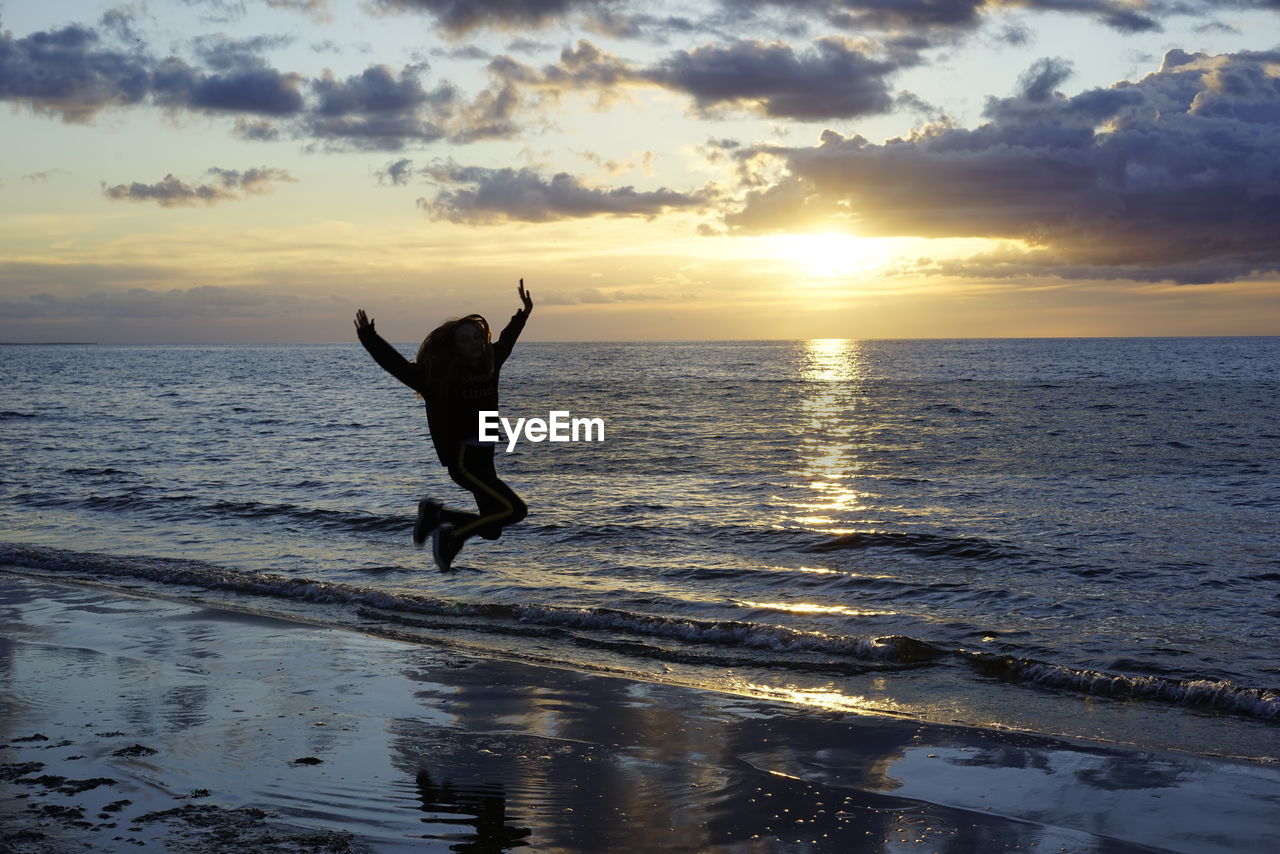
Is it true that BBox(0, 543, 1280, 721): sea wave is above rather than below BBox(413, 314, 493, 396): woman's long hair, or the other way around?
below

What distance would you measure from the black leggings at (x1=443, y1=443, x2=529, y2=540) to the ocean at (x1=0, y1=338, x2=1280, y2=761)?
9.65ft

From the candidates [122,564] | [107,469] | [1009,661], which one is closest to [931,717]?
[1009,661]

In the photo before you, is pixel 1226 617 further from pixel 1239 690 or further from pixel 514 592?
pixel 514 592

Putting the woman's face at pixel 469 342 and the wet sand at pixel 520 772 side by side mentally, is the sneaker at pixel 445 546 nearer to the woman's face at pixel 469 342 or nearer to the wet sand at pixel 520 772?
the wet sand at pixel 520 772

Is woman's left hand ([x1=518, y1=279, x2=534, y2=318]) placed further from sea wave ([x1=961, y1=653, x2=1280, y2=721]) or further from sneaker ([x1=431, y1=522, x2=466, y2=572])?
sea wave ([x1=961, y1=653, x2=1280, y2=721])

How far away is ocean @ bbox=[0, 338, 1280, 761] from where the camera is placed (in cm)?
1109

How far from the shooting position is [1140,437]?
43.4 m

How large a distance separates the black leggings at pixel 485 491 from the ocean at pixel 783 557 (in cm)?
294

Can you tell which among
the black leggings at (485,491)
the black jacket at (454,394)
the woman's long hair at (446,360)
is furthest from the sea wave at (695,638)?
the woman's long hair at (446,360)

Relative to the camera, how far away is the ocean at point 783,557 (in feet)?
36.4

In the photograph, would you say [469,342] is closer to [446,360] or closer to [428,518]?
[446,360]

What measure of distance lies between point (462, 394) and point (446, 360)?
0.33 metres

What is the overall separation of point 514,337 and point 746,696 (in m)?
4.10

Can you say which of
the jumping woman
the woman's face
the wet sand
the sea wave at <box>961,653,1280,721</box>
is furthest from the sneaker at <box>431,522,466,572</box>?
the sea wave at <box>961,653,1280,721</box>
